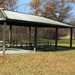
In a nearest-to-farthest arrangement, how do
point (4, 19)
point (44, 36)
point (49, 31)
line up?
1. point (4, 19)
2. point (44, 36)
3. point (49, 31)

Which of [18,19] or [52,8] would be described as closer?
[18,19]

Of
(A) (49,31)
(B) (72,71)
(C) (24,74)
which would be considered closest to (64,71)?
(B) (72,71)

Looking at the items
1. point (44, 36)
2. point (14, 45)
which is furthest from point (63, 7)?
point (14, 45)

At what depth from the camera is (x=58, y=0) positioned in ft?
177

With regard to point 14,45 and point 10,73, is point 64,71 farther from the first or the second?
point 14,45

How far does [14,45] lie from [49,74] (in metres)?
16.1

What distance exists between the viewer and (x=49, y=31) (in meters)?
50.3

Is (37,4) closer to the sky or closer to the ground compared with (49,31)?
closer to the sky

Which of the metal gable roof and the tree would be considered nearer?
the metal gable roof

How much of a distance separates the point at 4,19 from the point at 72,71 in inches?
274

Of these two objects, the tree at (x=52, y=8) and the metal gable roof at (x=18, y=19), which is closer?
the metal gable roof at (x=18, y=19)

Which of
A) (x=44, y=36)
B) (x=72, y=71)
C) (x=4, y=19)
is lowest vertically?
(x=44, y=36)

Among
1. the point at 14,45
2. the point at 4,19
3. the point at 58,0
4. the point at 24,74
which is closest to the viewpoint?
the point at 24,74

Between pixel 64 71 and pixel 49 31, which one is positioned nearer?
pixel 64 71
